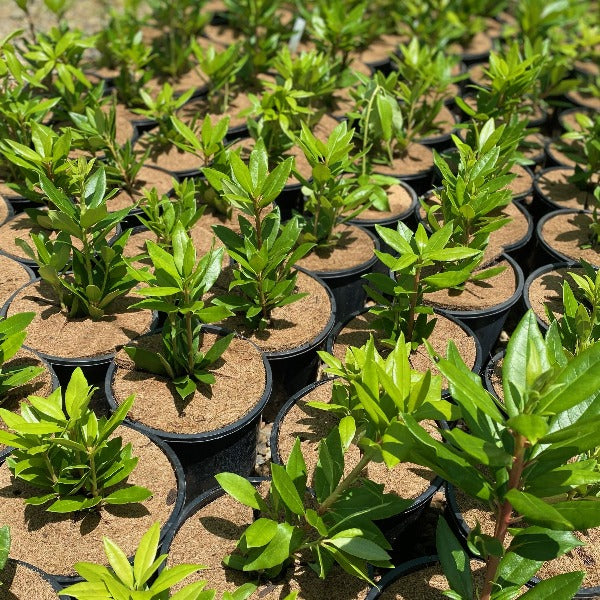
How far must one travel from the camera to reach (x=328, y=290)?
2857 millimetres

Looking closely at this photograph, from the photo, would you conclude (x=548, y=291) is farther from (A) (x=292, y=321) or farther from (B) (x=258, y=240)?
(B) (x=258, y=240)

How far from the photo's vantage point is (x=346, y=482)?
5.49 ft

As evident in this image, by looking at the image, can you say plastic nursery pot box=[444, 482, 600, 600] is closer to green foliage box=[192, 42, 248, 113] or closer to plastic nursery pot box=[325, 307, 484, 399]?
plastic nursery pot box=[325, 307, 484, 399]

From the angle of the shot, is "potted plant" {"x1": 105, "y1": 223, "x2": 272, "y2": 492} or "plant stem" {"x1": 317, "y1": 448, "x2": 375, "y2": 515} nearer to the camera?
"plant stem" {"x1": 317, "y1": 448, "x2": 375, "y2": 515}

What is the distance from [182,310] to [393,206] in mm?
1773

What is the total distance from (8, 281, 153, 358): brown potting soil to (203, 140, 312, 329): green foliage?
0.38 meters

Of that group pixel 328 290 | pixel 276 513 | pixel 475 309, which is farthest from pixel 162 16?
pixel 276 513

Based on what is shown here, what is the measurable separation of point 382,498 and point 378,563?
0.51ft

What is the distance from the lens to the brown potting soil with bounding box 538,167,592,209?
3670 mm

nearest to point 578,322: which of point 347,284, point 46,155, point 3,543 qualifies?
point 347,284

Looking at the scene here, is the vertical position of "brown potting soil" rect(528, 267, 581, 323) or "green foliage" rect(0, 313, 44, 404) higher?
"green foliage" rect(0, 313, 44, 404)

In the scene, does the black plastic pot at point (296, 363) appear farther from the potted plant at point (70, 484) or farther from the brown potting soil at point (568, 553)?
the brown potting soil at point (568, 553)

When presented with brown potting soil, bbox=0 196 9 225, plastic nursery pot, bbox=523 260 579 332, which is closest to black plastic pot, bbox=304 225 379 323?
plastic nursery pot, bbox=523 260 579 332

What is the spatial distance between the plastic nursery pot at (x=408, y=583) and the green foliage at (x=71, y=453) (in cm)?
66
